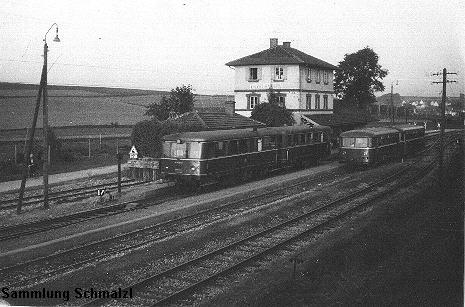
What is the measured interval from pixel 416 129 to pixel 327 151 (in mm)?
10406

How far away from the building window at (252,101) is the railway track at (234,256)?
2504 cm

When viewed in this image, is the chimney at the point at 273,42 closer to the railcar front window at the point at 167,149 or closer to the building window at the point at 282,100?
the building window at the point at 282,100

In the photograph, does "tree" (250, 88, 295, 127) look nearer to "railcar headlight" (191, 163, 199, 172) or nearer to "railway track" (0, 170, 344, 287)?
"railcar headlight" (191, 163, 199, 172)

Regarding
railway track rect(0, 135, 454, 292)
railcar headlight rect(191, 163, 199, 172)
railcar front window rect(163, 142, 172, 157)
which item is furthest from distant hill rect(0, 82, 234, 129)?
railway track rect(0, 135, 454, 292)

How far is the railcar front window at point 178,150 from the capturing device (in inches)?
881

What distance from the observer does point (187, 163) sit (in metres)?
22.2

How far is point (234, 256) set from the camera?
43.5 ft

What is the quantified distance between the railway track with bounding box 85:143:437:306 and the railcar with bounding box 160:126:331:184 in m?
5.49

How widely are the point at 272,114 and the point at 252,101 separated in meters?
5.22

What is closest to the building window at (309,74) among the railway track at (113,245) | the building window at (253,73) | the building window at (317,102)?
the building window at (317,102)

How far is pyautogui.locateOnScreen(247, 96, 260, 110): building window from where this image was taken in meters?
45.6

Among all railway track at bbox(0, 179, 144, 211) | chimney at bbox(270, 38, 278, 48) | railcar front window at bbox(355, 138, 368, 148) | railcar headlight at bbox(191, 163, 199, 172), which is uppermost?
chimney at bbox(270, 38, 278, 48)

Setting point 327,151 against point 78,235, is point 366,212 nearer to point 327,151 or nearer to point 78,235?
point 78,235

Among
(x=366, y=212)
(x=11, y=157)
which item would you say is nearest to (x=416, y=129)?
(x=366, y=212)
